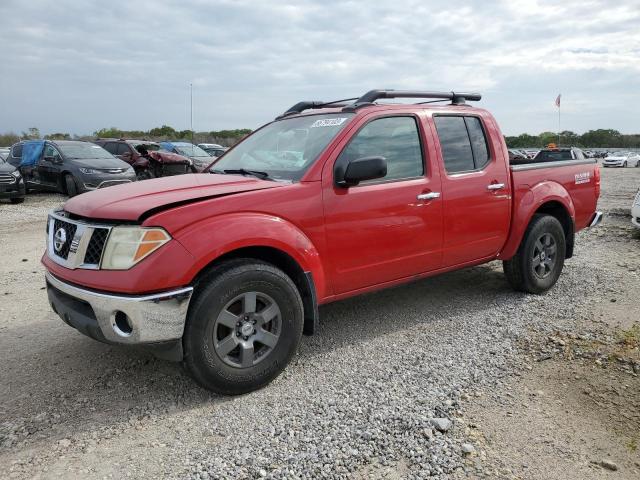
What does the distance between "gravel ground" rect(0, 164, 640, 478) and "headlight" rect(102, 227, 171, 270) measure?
3.07 feet

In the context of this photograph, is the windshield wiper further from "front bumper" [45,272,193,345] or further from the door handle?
the door handle

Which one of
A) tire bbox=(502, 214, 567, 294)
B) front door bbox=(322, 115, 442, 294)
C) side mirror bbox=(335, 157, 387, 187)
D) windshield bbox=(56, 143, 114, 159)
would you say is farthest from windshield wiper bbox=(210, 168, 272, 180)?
windshield bbox=(56, 143, 114, 159)

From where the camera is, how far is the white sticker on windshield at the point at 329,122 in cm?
381

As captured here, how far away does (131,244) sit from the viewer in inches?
112

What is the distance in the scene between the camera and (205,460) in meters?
2.56

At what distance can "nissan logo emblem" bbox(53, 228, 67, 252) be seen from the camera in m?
3.20

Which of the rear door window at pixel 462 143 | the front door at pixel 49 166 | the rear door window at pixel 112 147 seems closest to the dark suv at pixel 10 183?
the front door at pixel 49 166

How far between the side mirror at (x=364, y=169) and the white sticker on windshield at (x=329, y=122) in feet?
1.51

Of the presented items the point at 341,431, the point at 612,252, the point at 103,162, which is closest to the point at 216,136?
the point at 103,162

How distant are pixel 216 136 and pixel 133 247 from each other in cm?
4981

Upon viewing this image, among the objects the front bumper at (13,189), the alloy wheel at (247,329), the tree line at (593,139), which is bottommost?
the alloy wheel at (247,329)

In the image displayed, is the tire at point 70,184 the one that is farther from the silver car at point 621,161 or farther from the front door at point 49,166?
the silver car at point 621,161

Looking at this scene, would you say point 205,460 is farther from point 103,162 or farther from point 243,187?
point 103,162

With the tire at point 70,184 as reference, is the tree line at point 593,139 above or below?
above
